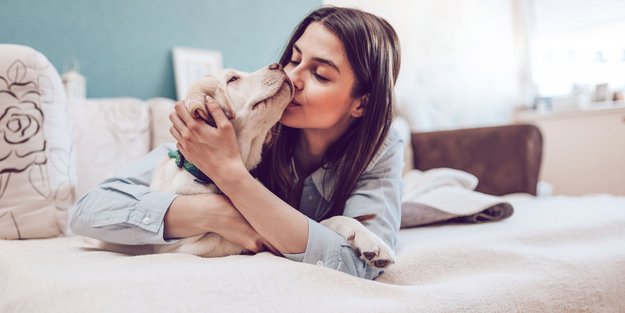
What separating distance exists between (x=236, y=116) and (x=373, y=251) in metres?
0.43

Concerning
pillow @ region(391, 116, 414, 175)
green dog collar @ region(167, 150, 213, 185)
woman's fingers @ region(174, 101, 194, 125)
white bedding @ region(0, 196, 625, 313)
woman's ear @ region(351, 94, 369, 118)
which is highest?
woman's fingers @ region(174, 101, 194, 125)

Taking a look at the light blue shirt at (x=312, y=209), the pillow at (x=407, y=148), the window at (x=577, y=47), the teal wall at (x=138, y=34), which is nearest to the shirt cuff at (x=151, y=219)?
the light blue shirt at (x=312, y=209)

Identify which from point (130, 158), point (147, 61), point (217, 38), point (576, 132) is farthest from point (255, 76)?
point (576, 132)

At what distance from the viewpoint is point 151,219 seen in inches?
38.4

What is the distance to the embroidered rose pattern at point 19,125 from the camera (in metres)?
1.25

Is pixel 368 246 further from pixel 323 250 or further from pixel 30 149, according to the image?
pixel 30 149

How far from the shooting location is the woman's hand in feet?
3.07

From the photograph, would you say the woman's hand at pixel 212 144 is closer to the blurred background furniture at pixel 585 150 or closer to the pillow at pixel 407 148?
the pillow at pixel 407 148

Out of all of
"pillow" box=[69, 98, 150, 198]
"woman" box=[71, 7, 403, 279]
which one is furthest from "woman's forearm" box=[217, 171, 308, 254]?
"pillow" box=[69, 98, 150, 198]

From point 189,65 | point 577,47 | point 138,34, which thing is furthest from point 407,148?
point 577,47

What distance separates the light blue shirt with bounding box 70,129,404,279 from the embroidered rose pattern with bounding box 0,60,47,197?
317 millimetres

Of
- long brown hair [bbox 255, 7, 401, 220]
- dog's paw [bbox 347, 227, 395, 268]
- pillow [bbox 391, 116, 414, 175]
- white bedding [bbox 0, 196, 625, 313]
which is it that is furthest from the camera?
pillow [bbox 391, 116, 414, 175]

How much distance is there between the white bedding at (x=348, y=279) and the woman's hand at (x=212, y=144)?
19cm

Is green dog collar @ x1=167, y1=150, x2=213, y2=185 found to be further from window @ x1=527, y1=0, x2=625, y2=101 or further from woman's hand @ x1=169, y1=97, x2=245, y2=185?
window @ x1=527, y1=0, x2=625, y2=101
